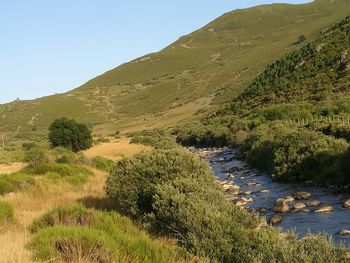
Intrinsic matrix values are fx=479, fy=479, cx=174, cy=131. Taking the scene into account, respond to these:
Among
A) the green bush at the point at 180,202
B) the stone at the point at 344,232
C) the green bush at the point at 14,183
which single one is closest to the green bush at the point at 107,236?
the green bush at the point at 180,202

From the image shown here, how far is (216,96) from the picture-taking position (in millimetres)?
125438

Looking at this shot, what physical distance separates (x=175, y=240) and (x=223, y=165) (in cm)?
2449

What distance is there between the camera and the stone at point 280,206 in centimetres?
1632

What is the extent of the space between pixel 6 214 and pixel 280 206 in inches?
375

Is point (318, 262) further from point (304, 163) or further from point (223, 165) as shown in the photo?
point (223, 165)

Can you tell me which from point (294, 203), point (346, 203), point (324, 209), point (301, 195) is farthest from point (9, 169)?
point (346, 203)

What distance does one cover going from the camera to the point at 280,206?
16.6 metres

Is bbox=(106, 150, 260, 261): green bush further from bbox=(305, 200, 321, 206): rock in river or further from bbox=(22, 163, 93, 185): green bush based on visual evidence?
bbox=(22, 163, 93, 185): green bush

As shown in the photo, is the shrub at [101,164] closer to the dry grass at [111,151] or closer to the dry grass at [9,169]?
the dry grass at [9,169]

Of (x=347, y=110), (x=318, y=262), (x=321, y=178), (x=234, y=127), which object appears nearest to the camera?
(x=318, y=262)

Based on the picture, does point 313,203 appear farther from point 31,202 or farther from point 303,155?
point 31,202

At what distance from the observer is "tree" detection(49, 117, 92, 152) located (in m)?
45.2

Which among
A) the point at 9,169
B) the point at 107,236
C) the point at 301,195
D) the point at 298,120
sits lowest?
the point at 298,120

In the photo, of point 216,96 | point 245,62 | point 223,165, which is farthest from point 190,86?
point 223,165
